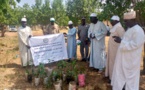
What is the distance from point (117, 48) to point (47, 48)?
307 cm

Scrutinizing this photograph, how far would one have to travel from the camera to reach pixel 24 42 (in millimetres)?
7801

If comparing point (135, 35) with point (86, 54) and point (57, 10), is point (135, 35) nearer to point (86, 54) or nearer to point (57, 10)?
point (86, 54)

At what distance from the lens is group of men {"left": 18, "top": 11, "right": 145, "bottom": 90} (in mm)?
4480

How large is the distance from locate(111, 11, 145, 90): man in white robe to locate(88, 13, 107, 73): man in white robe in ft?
5.66

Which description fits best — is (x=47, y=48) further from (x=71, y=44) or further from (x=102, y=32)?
(x=102, y=32)

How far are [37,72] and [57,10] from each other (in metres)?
26.6

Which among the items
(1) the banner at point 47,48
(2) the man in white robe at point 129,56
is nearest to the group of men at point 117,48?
(2) the man in white robe at point 129,56

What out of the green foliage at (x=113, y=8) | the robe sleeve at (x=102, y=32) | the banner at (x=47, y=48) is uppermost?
the green foliage at (x=113, y=8)

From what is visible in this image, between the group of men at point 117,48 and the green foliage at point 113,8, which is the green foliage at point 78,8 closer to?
the group of men at point 117,48

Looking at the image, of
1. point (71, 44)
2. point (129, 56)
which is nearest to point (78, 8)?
point (71, 44)

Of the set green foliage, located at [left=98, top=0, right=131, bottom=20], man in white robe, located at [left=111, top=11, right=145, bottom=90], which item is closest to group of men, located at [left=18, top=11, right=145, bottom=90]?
man in white robe, located at [left=111, top=11, right=145, bottom=90]

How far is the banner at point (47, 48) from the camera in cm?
759

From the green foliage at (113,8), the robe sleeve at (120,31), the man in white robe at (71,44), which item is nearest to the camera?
the robe sleeve at (120,31)

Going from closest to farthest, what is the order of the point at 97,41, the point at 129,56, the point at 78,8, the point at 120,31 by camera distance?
the point at 129,56, the point at 120,31, the point at 97,41, the point at 78,8
